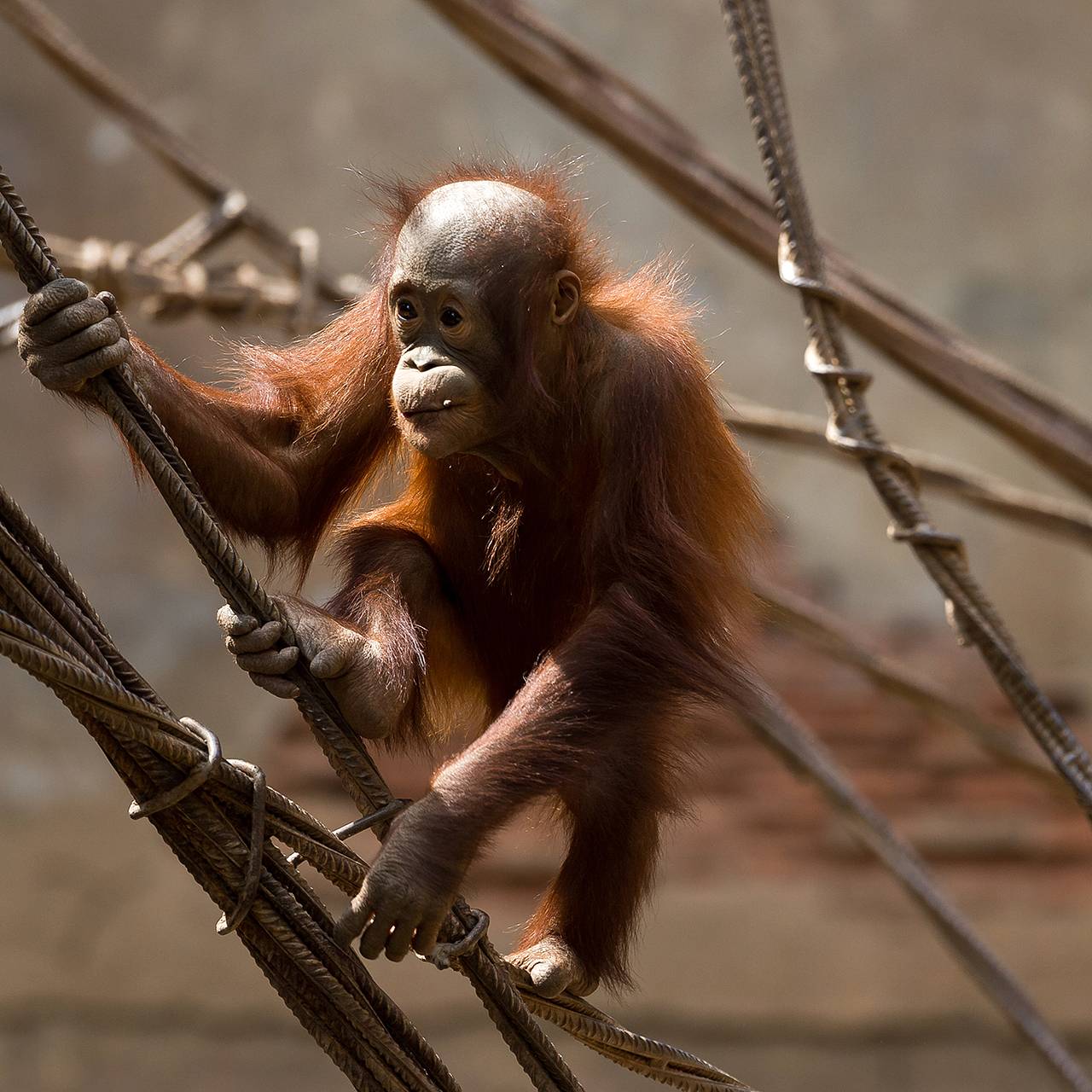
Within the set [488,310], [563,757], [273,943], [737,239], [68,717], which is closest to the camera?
[273,943]

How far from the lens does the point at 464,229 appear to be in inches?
72.0

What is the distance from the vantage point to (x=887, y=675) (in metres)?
3.16

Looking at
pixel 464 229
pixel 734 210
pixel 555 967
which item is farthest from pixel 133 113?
pixel 555 967

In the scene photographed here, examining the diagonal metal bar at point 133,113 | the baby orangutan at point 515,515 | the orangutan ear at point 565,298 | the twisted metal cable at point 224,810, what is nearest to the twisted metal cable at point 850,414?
the baby orangutan at point 515,515

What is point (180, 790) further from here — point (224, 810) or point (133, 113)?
point (133, 113)

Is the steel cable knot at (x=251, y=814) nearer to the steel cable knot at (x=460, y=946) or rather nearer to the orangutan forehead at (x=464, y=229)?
the steel cable knot at (x=460, y=946)

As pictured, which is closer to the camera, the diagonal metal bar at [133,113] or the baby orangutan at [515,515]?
the baby orangutan at [515,515]

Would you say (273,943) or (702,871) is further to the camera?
(702,871)

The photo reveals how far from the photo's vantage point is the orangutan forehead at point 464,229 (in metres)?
1.81

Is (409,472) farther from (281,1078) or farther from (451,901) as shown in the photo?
(281,1078)

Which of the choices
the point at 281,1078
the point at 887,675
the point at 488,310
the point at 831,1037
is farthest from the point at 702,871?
the point at 488,310

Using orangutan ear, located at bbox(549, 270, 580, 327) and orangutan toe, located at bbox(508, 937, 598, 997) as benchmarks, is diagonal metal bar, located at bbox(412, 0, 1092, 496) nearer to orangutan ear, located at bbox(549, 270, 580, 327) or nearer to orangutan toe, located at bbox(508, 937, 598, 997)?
orangutan ear, located at bbox(549, 270, 580, 327)

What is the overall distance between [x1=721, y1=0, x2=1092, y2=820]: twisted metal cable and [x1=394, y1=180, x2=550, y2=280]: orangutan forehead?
37cm

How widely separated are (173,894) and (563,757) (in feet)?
12.7
